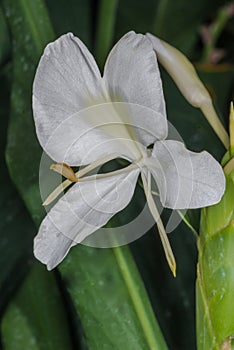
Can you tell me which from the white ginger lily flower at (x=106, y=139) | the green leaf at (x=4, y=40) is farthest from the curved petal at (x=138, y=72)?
the green leaf at (x=4, y=40)

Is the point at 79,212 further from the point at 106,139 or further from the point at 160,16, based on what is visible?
the point at 160,16

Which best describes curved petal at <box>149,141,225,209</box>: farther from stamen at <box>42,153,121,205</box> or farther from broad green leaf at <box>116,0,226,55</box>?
broad green leaf at <box>116,0,226,55</box>

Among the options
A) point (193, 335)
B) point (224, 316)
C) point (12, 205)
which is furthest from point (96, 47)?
point (224, 316)

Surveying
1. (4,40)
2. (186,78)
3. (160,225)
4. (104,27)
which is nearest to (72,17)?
(104,27)

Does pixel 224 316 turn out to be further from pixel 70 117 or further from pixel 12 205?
pixel 12 205

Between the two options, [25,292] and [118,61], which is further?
[25,292]

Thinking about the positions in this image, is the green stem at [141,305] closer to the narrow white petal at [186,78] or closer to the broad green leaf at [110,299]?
the broad green leaf at [110,299]

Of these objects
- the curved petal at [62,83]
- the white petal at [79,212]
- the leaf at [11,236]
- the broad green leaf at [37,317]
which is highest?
the curved petal at [62,83]
